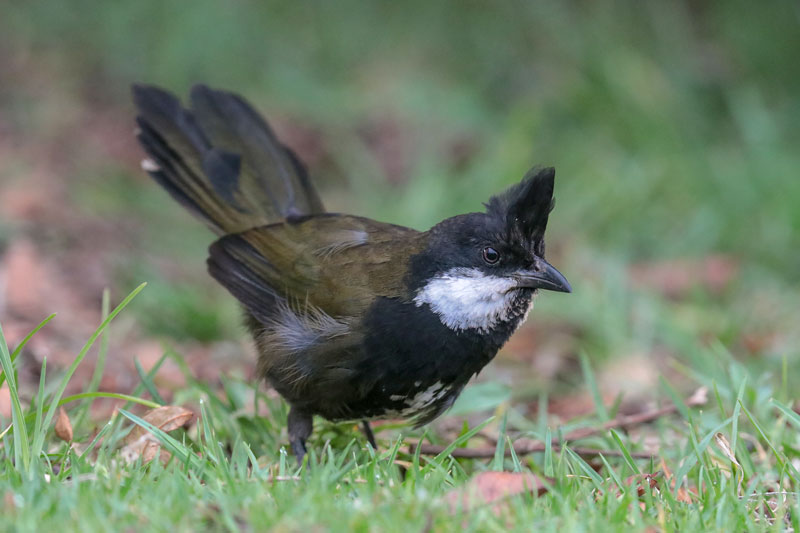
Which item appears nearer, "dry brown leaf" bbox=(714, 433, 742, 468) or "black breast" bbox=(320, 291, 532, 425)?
"dry brown leaf" bbox=(714, 433, 742, 468)

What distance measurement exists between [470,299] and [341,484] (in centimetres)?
104

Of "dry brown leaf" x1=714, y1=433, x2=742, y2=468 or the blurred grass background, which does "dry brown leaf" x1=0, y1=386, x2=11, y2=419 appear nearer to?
the blurred grass background

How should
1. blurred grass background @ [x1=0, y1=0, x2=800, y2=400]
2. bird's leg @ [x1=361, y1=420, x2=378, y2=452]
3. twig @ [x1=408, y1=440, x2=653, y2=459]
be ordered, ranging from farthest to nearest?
blurred grass background @ [x1=0, y1=0, x2=800, y2=400] → bird's leg @ [x1=361, y1=420, x2=378, y2=452] → twig @ [x1=408, y1=440, x2=653, y2=459]

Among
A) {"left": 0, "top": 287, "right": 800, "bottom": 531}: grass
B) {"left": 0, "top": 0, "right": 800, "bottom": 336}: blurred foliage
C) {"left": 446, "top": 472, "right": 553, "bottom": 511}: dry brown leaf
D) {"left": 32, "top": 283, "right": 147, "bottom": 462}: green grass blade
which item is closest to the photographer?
{"left": 0, "top": 287, "right": 800, "bottom": 531}: grass

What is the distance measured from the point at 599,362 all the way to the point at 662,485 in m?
2.70

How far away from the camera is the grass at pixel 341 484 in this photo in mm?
2834

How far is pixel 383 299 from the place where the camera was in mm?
4105

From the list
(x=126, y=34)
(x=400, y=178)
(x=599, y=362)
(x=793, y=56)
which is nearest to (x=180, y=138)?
(x=599, y=362)

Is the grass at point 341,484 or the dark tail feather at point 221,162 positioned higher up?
the dark tail feather at point 221,162

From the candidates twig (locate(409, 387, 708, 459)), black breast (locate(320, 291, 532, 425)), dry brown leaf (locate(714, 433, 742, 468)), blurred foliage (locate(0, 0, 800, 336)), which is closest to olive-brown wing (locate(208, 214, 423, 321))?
black breast (locate(320, 291, 532, 425))

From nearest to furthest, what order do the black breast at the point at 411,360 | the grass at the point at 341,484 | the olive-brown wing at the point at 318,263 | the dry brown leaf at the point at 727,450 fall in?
1. the grass at the point at 341,484
2. the dry brown leaf at the point at 727,450
3. the black breast at the point at 411,360
4. the olive-brown wing at the point at 318,263

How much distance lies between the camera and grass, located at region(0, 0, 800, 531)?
3195 millimetres

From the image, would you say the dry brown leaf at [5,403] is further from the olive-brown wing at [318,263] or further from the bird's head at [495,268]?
the bird's head at [495,268]

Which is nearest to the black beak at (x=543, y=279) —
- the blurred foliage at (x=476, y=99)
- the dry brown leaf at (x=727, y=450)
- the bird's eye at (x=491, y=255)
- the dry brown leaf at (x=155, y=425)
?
the bird's eye at (x=491, y=255)
